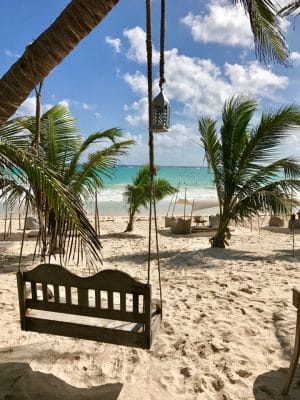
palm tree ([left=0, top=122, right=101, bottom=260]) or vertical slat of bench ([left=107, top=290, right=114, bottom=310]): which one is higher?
palm tree ([left=0, top=122, right=101, bottom=260])

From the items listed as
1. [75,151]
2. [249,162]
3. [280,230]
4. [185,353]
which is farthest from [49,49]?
[280,230]

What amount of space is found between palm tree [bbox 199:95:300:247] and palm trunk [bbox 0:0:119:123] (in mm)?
6534

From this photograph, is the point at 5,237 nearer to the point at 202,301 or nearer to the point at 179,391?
the point at 202,301

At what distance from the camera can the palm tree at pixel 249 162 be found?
8094 mm

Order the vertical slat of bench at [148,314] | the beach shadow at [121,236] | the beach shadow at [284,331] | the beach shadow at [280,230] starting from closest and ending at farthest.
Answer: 1. the vertical slat of bench at [148,314]
2. the beach shadow at [284,331]
3. the beach shadow at [121,236]
4. the beach shadow at [280,230]

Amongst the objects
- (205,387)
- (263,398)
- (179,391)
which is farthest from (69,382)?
(263,398)

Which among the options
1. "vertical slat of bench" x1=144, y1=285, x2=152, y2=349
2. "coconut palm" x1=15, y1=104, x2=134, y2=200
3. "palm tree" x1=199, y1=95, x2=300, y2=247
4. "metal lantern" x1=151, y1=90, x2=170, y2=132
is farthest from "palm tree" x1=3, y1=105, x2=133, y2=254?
"vertical slat of bench" x1=144, y1=285, x2=152, y2=349

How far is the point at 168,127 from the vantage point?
318 cm

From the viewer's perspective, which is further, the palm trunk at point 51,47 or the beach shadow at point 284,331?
the beach shadow at point 284,331

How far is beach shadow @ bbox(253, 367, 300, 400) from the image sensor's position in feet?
8.58

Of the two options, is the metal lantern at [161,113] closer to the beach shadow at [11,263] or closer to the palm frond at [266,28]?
the palm frond at [266,28]

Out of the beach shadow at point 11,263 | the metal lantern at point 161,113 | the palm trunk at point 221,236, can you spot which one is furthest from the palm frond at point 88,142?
the metal lantern at point 161,113

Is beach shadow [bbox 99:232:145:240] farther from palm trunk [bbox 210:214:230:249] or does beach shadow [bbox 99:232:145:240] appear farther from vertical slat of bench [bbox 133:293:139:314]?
vertical slat of bench [bbox 133:293:139:314]

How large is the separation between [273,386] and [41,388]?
1793 mm
